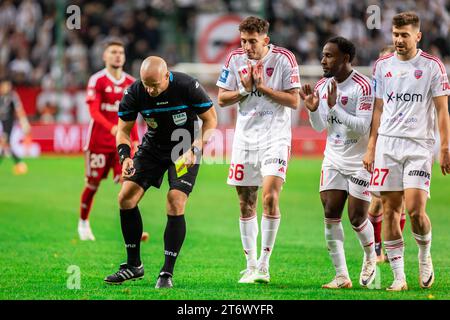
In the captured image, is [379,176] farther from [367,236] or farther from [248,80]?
[248,80]

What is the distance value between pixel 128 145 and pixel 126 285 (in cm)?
139

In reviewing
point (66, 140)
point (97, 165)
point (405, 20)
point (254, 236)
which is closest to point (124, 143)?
point (254, 236)

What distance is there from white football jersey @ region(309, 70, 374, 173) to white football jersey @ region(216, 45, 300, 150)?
43cm

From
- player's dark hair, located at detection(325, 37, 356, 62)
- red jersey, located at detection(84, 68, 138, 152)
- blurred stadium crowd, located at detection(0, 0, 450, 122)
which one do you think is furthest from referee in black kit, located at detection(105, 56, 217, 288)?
blurred stadium crowd, located at detection(0, 0, 450, 122)

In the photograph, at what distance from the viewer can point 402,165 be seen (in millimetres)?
9062

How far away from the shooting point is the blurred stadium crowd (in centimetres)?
2906

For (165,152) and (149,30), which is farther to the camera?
(149,30)

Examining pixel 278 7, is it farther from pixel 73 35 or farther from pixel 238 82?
pixel 238 82

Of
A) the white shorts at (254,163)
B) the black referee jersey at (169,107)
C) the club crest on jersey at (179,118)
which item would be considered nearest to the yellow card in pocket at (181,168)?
the black referee jersey at (169,107)

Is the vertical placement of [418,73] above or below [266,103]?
above

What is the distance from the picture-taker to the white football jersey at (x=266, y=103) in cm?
990

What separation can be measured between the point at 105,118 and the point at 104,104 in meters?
0.21

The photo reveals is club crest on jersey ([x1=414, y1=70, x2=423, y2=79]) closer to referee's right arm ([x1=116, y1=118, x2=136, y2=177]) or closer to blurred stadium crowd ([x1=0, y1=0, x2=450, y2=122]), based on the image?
referee's right arm ([x1=116, y1=118, x2=136, y2=177])

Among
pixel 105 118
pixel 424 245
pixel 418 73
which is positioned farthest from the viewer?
pixel 105 118
